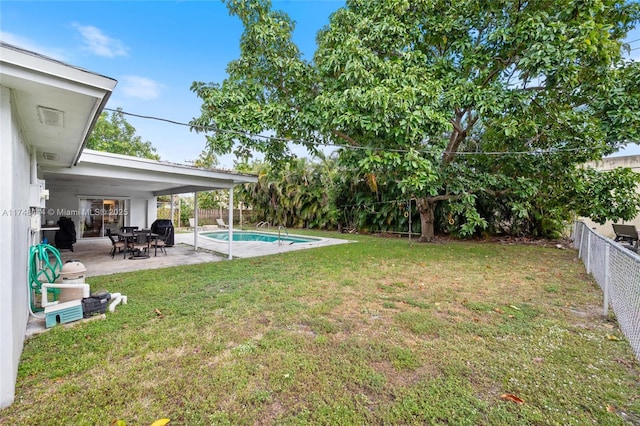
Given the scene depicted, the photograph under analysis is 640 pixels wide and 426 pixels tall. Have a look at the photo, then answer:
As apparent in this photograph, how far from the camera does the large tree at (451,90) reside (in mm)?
6270

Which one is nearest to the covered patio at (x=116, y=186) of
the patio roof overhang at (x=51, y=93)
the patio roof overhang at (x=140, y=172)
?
the patio roof overhang at (x=140, y=172)

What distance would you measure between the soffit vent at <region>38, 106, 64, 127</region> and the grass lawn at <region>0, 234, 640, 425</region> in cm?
249

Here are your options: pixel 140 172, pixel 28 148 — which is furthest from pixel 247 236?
pixel 28 148

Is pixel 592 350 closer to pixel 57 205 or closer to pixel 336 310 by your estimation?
pixel 336 310

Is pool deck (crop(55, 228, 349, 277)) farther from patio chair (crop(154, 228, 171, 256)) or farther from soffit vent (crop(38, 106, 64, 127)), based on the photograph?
soffit vent (crop(38, 106, 64, 127))

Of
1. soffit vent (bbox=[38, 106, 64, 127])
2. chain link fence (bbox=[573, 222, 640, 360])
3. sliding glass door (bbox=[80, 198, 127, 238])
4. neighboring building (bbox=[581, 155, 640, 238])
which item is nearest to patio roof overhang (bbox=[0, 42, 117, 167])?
soffit vent (bbox=[38, 106, 64, 127])

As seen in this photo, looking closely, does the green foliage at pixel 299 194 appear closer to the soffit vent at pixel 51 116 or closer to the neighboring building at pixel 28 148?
the neighboring building at pixel 28 148

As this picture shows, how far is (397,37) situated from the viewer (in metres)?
7.67

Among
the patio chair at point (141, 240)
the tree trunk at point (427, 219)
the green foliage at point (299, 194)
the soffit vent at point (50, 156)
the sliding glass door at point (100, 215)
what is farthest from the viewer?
the green foliage at point (299, 194)

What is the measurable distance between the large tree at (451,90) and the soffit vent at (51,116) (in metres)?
3.77

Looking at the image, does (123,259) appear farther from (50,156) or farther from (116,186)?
(50,156)

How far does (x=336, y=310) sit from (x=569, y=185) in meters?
8.50

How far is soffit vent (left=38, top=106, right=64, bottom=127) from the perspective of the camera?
2.75 m

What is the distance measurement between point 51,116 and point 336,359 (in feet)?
12.8
